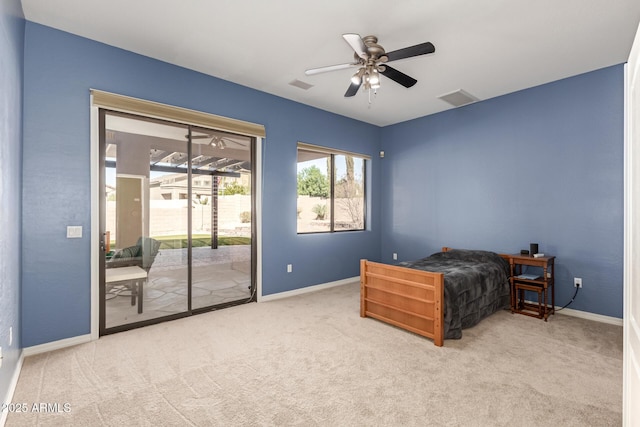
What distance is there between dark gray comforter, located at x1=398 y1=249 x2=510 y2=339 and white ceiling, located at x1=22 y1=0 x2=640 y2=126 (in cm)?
235

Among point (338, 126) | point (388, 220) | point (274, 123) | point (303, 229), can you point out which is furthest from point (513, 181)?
point (274, 123)

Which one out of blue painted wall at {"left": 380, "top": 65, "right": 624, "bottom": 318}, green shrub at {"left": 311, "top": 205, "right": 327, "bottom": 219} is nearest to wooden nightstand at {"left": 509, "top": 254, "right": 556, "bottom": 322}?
blue painted wall at {"left": 380, "top": 65, "right": 624, "bottom": 318}

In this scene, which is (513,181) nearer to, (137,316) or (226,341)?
(226,341)

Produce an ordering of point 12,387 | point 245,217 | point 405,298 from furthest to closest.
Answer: point 245,217 → point 405,298 → point 12,387

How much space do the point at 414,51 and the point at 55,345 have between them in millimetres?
4097

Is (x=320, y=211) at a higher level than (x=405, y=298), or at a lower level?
higher

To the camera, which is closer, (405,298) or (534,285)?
(405,298)

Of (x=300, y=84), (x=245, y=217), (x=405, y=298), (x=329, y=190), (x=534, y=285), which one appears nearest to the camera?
(x=405, y=298)

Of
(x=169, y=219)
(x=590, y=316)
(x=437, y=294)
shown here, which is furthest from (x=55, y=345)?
(x=590, y=316)

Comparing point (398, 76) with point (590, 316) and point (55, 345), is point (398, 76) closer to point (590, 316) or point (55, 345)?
point (590, 316)

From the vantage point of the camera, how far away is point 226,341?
2971 mm

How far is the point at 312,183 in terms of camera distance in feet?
16.9

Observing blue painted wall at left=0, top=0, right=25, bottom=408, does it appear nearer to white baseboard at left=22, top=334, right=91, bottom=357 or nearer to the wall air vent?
white baseboard at left=22, top=334, right=91, bottom=357

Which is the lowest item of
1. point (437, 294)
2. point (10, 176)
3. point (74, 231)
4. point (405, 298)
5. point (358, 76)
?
point (405, 298)
